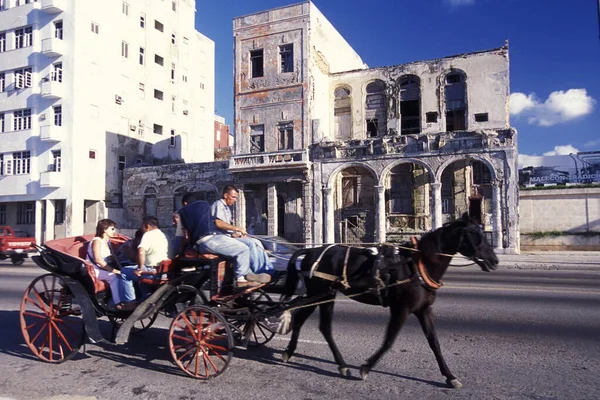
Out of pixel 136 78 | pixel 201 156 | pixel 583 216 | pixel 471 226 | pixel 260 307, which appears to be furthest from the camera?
pixel 201 156

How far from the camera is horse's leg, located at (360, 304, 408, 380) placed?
4883 mm

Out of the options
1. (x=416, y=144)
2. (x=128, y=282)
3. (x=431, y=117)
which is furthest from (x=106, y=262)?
(x=431, y=117)

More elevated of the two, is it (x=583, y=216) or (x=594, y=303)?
(x=583, y=216)

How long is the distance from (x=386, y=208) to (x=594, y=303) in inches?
748

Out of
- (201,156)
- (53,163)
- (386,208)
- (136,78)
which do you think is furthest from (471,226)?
(201,156)

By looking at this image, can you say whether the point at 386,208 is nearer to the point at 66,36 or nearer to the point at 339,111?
the point at 339,111

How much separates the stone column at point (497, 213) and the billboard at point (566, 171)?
37.7 ft

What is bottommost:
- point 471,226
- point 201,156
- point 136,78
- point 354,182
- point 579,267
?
point 579,267

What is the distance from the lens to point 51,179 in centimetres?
3019

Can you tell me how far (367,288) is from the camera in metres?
5.28

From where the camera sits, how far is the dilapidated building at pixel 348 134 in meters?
25.8

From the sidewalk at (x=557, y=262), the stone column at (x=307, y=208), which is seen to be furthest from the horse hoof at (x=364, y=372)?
the stone column at (x=307, y=208)

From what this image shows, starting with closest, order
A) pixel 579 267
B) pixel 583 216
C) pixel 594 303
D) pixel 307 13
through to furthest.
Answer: pixel 594 303, pixel 579 267, pixel 583 216, pixel 307 13

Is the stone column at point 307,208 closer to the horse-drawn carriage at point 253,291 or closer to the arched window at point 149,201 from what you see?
the arched window at point 149,201
